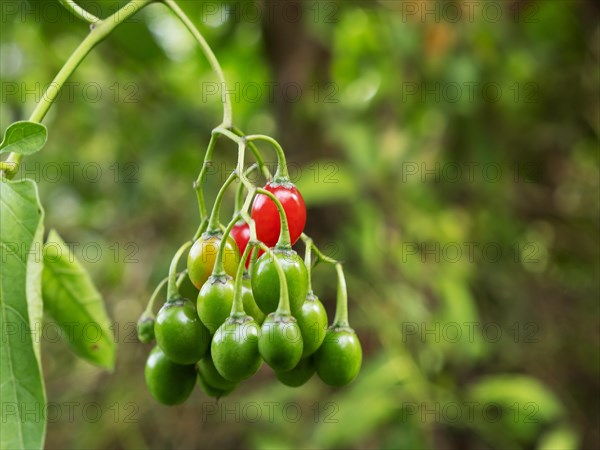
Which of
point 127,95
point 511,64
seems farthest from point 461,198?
point 127,95

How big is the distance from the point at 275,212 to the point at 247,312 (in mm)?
170

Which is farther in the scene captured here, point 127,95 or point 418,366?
point 127,95

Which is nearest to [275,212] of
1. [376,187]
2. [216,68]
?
[216,68]

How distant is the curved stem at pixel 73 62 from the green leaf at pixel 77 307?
28 cm

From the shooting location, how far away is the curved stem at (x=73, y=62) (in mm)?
1173

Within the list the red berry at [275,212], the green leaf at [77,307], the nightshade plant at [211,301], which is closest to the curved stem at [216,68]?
the nightshade plant at [211,301]

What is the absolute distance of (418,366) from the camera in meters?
2.83

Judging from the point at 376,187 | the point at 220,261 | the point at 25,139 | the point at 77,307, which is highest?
the point at 25,139

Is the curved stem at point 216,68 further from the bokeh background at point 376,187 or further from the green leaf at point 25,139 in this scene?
the bokeh background at point 376,187

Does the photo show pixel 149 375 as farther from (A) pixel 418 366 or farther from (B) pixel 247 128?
(B) pixel 247 128

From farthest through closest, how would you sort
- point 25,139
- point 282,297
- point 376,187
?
point 376,187 < point 25,139 < point 282,297

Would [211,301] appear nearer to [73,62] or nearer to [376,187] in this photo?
[73,62]

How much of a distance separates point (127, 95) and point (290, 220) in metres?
2.58

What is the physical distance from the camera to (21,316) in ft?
3.76
